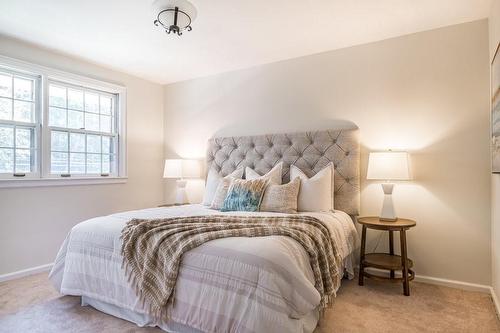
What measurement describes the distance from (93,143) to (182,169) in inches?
43.8

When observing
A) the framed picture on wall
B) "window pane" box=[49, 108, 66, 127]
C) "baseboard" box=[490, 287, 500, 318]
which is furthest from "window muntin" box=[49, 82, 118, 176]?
"baseboard" box=[490, 287, 500, 318]

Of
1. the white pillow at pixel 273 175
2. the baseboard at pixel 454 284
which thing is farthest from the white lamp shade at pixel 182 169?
the baseboard at pixel 454 284

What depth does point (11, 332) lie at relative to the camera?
6.06 ft

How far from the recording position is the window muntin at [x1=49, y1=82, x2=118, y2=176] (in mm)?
3262

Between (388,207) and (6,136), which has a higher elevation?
(6,136)

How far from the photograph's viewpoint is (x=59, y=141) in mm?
3283

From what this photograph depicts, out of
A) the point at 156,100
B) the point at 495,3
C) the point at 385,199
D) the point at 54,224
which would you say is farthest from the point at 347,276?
the point at 156,100

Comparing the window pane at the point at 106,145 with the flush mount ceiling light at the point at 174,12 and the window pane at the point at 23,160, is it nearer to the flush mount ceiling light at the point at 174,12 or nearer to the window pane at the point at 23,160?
the window pane at the point at 23,160

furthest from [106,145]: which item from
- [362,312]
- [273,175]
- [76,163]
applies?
[362,312]

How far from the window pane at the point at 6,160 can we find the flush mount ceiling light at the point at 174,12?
201 centimetres

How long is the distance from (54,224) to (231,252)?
8.33 ft

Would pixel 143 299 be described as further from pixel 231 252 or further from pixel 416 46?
pixel 416 46

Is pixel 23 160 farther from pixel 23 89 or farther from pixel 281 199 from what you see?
pixel 281 199

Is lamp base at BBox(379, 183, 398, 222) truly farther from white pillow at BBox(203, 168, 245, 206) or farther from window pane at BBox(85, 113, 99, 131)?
window pane at BBox(85, 113, 99, 131)
